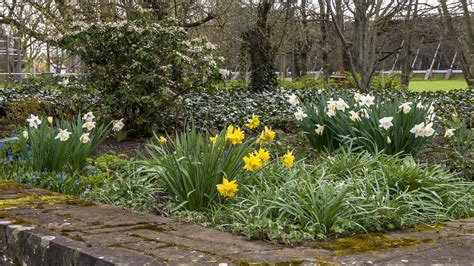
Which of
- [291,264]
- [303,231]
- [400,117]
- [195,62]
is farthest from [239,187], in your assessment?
[195,62]

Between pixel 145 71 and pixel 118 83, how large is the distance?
41cm

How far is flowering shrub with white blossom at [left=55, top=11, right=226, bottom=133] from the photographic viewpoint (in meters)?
8.53

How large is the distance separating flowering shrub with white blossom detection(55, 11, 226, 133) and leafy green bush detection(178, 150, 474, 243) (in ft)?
15.3

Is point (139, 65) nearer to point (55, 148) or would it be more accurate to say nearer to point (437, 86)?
point (55, 148)

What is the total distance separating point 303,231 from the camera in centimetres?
297

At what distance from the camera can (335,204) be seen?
10.3ft

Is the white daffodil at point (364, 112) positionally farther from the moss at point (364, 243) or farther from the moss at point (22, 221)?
the moss at point (22, 221)

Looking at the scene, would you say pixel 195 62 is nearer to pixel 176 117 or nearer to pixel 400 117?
pixel 176 117

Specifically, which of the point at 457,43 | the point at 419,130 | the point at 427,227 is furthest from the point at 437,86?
the point at 427,227

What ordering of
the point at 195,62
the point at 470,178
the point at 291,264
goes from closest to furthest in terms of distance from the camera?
the point at 291,264
the point at 470,178
the point at 195,62

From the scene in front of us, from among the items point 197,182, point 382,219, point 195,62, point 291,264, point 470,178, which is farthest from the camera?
point 195,62

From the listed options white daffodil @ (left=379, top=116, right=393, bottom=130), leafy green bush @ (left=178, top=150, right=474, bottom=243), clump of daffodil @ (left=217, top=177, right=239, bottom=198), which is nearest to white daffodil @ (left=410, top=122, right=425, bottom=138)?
white daffodil @ (left=379, top=116, right=393, bottom=130)

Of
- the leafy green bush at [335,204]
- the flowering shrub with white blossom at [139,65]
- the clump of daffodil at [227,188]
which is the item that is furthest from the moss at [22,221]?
the flowering shrub with white blossom at [139,65]

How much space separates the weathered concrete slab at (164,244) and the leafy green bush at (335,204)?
0.14 meters
